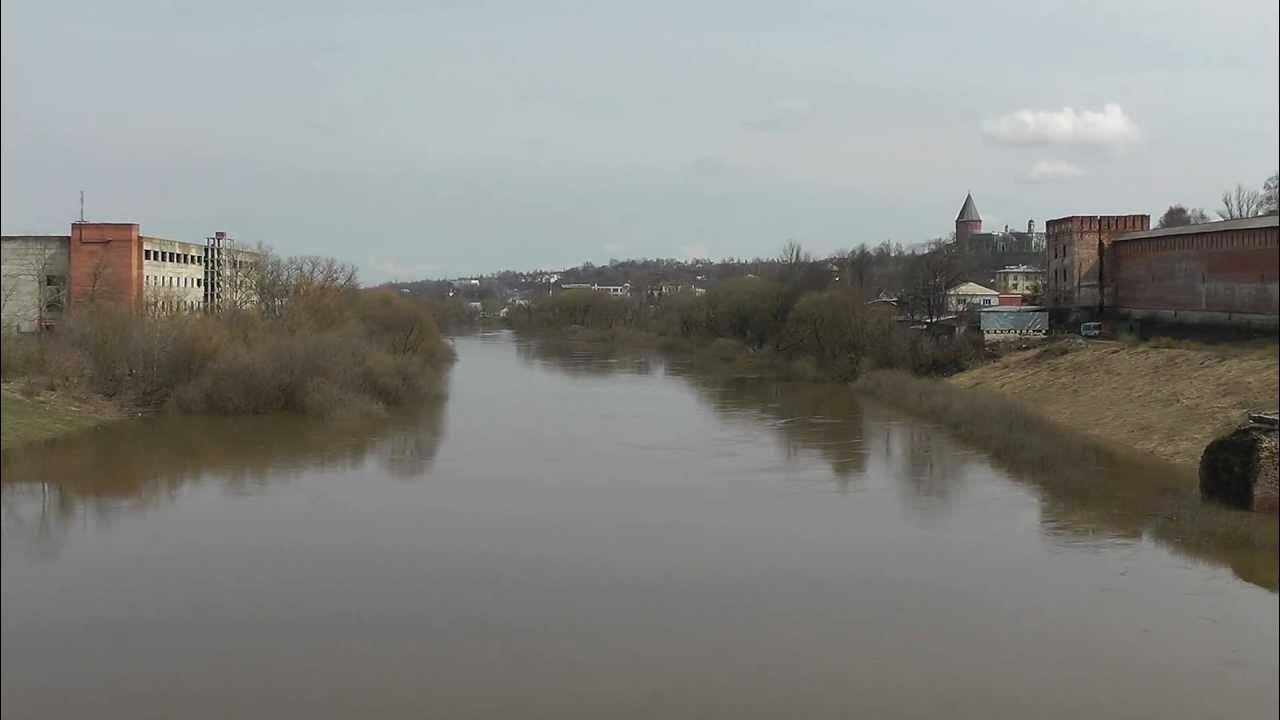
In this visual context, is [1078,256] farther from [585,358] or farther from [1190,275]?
[585,358]

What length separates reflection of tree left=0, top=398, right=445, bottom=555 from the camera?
17.6ft

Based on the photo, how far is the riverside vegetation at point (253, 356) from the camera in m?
6.66

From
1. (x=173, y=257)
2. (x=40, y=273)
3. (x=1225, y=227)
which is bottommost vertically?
(x=1225, y=227)

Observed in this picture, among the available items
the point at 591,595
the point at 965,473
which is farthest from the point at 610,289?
the point at 591,595

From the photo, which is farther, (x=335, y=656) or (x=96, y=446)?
(x=96, y=446)

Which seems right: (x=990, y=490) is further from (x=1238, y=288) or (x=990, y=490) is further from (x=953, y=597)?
(x=1238, y=288)

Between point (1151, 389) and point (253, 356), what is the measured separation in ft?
55.7

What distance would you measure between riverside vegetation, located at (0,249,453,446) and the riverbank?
0.05 ft

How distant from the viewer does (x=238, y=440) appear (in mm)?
17594

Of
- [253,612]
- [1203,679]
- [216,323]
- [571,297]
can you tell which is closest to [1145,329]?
[1203,679]

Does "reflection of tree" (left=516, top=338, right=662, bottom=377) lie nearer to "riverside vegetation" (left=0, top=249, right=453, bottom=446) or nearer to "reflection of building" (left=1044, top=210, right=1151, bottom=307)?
"riverside vegetation" (left=0, top=249, right=453, bottom=446)

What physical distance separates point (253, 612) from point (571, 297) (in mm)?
63182

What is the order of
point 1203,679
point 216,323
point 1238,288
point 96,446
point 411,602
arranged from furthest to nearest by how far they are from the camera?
point 216,323 → point 96,446 → point 411,602 → point 1203,679 → point 1238,288

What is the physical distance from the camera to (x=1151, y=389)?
1020 cm
